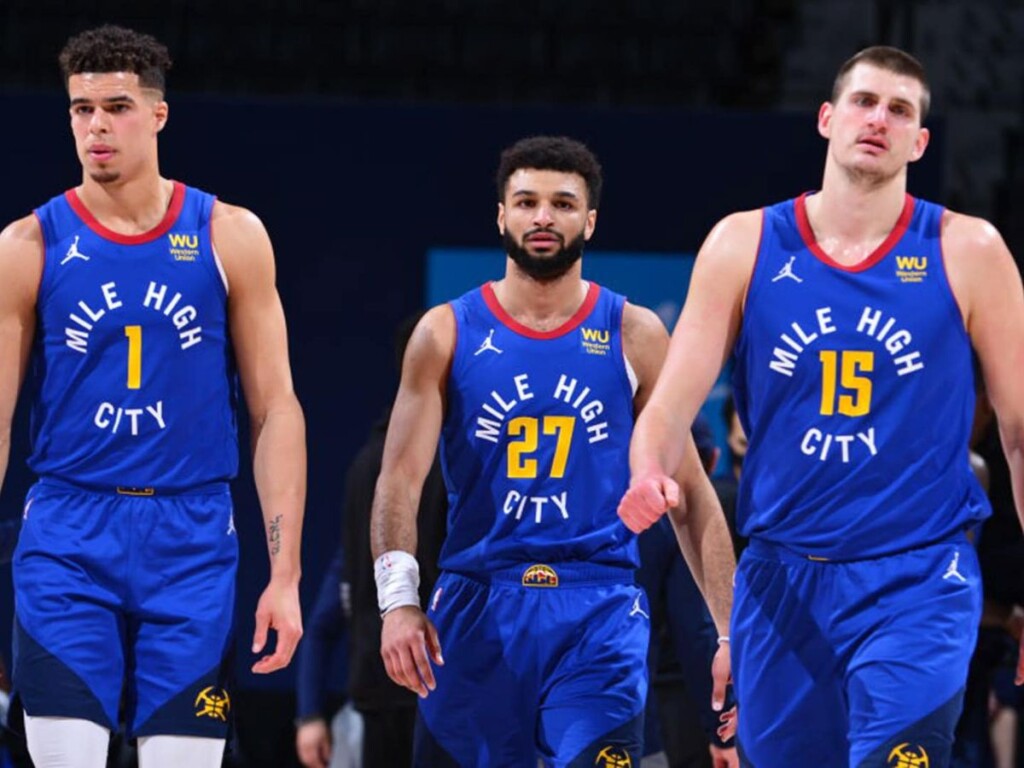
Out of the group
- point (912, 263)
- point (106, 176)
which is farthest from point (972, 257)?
point (106, 176)

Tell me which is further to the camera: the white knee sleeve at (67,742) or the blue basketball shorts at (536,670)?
the blue basketball shorts at (536,670)

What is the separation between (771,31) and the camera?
12.9 metres

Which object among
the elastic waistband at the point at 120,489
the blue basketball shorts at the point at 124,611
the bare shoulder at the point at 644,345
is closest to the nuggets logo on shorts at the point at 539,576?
the bare shoulder at the point at 644,345

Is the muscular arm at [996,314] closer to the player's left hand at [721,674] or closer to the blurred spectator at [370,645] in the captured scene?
the player's left hand at [721,674]

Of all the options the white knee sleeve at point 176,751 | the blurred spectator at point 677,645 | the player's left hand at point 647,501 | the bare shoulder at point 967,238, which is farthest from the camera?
the blurred spectator at point 677,645

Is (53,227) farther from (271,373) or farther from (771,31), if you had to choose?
(771,31)

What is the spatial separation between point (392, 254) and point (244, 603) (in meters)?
1.99

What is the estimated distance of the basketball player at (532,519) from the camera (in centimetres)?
561

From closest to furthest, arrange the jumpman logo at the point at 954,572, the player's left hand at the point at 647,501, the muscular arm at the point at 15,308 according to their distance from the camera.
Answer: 1. the player's left hand at the point at 647,501
2. the jumpman logo at the point at 954,572
3. the muscular arm at the point at 15,308

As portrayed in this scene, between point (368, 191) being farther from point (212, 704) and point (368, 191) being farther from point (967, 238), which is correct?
point (967, 238)

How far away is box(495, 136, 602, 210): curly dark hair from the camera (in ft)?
19.8

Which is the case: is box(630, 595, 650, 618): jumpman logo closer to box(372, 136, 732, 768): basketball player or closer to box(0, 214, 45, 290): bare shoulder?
box(372, 136, 732, 768): basketball player

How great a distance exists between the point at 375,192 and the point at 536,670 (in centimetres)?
537

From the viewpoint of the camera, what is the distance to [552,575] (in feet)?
18.7
